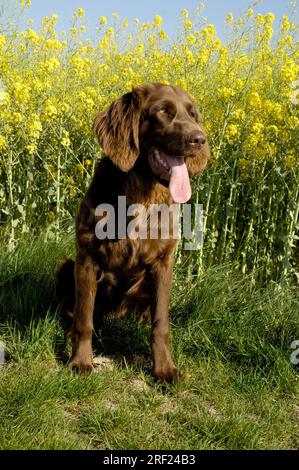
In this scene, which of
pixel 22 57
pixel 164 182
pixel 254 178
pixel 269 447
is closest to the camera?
pixel 269 447

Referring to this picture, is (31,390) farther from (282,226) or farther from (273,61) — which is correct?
(273,61)

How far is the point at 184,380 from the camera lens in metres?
2.98

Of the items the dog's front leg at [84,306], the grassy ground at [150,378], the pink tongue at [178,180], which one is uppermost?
the pink tongue at [178,180]

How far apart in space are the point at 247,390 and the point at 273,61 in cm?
360

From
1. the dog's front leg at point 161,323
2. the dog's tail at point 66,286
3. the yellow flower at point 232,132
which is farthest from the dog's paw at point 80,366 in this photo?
the yellow flower at point 232,132

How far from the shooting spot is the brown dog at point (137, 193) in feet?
9.53

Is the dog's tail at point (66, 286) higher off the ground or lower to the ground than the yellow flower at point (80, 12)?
lower

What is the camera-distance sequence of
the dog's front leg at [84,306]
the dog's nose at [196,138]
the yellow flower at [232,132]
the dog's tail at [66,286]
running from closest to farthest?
the dog's nose at [196,138]
the dog's front leg at [84,306]
the dog's tail at [66,286]
the yellow flower at [232,132]

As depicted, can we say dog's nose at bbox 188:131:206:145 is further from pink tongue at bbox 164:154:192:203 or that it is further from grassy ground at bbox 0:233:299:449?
grassy ground at bbox 0:233:299:449

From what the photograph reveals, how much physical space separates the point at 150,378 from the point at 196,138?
48.9 inches

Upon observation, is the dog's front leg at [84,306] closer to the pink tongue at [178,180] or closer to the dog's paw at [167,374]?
the dog's paw at [167,374]

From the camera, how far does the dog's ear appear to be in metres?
2.90
